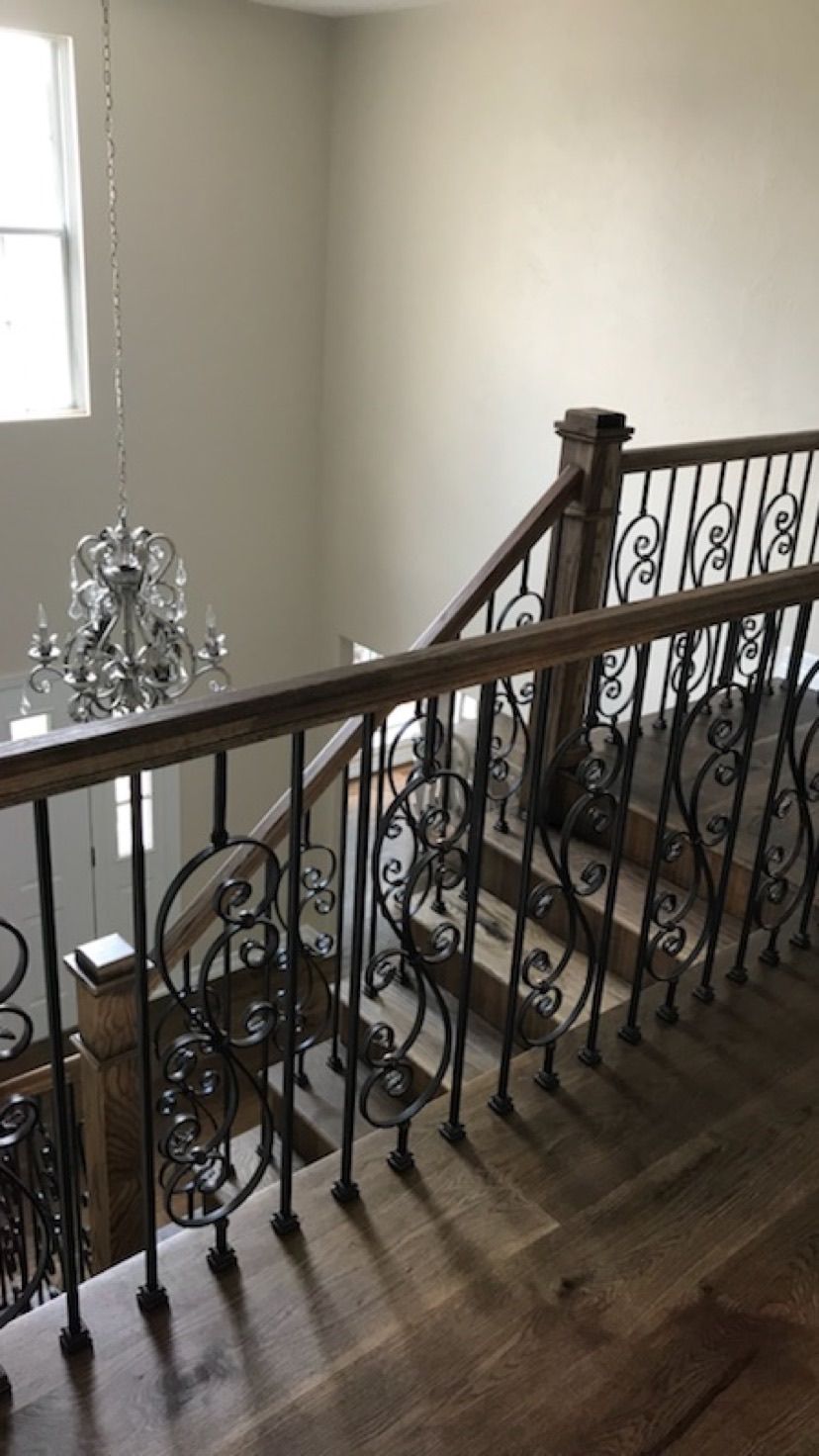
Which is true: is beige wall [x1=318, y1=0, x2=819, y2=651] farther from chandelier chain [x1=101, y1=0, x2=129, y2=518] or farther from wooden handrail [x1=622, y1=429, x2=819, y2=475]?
chandelier chain [x1=101, y1=0, x2=129, y2=518]

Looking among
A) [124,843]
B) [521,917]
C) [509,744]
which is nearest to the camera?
[521,917]

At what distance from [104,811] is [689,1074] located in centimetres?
476

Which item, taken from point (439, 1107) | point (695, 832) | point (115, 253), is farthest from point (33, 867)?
point (695, 832)

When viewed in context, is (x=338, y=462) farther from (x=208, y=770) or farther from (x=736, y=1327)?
(x=736, y=1327)

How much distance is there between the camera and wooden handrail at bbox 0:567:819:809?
1.29 metres

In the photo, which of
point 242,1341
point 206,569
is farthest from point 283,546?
point 242,1341

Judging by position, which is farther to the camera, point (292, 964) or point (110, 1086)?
point (110, 1086)

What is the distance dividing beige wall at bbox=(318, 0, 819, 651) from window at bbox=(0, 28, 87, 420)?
144 cm

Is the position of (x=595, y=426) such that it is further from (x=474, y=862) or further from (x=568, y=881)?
(x=474, y=862)

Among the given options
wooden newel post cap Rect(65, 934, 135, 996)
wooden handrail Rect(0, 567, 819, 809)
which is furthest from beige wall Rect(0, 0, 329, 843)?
wooden handrail Rect(0, 567, 819, 809)

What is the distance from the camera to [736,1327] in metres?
1.76

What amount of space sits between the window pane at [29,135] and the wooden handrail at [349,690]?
4.77m

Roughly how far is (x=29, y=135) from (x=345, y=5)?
1599 millimetres

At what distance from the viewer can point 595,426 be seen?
9.89 feet
